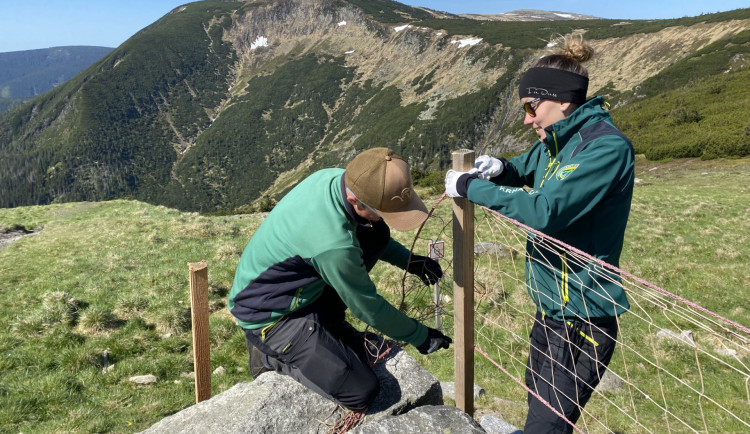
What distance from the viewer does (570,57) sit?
143 inches

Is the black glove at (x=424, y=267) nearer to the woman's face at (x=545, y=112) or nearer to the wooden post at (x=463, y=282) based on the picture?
the wooden post at (x=463, y=282)

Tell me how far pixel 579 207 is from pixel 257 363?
3.62m

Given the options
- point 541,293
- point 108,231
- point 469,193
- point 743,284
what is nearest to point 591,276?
point 541,293

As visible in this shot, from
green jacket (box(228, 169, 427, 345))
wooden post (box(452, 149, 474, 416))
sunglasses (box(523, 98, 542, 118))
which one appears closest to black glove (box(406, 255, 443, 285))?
wooden post (box(452, 149, 474, 416))

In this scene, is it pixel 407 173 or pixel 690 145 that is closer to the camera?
pixel 407 173

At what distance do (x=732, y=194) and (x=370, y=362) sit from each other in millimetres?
25958

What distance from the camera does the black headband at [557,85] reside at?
11.3 ft

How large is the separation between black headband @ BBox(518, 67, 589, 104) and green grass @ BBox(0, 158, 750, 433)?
201 centimetres

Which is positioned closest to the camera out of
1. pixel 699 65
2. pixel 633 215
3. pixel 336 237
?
pixel 336 237

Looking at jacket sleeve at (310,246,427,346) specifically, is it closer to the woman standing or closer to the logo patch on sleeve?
the woman standing

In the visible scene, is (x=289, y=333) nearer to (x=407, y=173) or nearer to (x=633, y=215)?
(x=407, y=173)

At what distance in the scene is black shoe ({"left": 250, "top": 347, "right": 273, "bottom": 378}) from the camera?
4590mm

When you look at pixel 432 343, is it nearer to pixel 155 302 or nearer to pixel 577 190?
pixel 577 190

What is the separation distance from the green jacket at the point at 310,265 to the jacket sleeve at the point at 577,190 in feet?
4.17
